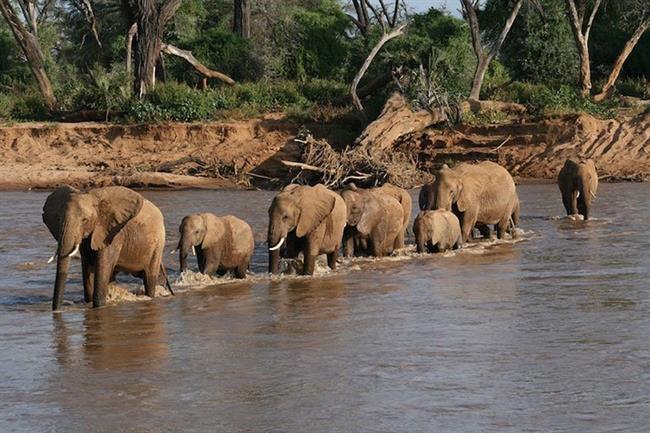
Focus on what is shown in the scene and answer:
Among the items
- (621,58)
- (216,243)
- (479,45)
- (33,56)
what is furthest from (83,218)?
(621,58)

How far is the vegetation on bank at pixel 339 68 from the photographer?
116ft

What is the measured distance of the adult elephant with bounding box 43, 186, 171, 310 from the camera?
39.2 feet

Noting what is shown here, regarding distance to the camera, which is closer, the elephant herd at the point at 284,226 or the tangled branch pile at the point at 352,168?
the elephant herd at the point at 284,226

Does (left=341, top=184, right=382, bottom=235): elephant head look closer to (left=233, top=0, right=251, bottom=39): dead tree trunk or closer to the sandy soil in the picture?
the sandy soil

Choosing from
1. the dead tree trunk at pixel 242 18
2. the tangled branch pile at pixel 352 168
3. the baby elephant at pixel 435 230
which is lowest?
the tangled branch pile at pixel 352 168

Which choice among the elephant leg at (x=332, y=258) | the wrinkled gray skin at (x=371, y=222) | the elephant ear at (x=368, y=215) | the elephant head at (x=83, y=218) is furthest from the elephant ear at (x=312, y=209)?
the elephant head at (x=83, y=218)

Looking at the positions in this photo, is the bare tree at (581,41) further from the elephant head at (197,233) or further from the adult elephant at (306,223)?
the elephant head at (197,233)

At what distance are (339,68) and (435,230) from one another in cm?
2383

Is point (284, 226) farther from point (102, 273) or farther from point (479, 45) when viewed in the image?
point (479, 45)

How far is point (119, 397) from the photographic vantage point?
28.5 ft

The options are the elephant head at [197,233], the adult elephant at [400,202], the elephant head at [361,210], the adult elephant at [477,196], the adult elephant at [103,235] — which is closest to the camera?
the adult elephant at [103,235]

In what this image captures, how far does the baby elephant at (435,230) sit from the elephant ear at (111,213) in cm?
553

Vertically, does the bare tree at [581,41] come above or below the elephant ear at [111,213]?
above

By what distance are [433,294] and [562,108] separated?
21.6 metres
